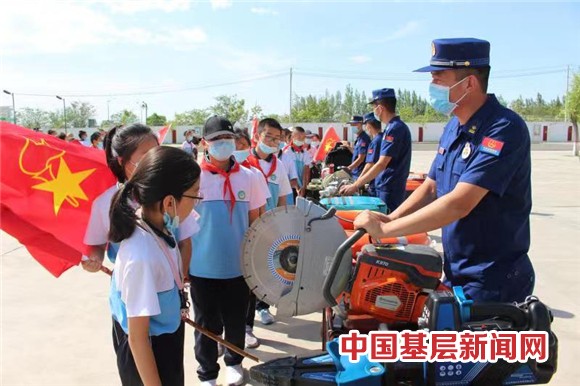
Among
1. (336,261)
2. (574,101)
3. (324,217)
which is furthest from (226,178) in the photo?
(574,101)

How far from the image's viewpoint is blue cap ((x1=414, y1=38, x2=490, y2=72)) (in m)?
1.90

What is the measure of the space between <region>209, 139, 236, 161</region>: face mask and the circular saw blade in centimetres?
56

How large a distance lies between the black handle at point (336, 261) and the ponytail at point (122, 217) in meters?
0.81

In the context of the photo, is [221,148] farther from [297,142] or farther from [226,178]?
[297,142]

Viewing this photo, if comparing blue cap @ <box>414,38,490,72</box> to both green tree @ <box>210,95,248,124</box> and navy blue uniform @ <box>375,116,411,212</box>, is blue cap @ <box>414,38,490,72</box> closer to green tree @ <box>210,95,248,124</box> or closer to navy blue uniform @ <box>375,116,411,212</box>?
navy blue uniform @ <box>375,116,411,212</box>

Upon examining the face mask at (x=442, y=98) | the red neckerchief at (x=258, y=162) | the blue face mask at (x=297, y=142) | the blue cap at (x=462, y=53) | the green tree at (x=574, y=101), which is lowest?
the red neckerchief at (x=258, y=162)

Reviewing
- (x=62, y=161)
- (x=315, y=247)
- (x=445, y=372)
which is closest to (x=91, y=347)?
(x=62, y=161)

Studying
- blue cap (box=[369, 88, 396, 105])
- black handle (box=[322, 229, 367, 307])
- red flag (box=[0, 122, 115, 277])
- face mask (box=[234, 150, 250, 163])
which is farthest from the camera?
blue cap (box=[369, 88, 396, 105])

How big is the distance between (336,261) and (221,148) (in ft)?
3.84

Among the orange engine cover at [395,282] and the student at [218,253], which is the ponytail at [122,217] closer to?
the orange engine cover at [395,282]

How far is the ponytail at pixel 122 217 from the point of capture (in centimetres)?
154

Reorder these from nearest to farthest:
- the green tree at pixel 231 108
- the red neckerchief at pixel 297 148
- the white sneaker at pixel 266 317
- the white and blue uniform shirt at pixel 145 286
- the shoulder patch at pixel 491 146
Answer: the white and blue uniform shirt at pixel 145 286, the shoulder patch at pixel 491 146, the white sneaker at pixel 266 317, the red neckerchief at pixel 297 148, the green tree at pixel 231 108

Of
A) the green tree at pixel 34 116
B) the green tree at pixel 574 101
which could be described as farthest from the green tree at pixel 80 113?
the green tree at pixel 574 101

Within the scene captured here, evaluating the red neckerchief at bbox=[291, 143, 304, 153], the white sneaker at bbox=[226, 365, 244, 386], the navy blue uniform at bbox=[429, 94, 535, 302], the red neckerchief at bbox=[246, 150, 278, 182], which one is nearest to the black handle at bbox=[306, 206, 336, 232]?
the navy blue uniform at bbox=[429, 94, 535, 302]
